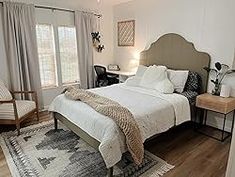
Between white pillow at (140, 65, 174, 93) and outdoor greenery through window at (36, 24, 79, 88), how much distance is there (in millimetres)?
1924

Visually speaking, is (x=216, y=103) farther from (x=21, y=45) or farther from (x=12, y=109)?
(x=21, y=45)

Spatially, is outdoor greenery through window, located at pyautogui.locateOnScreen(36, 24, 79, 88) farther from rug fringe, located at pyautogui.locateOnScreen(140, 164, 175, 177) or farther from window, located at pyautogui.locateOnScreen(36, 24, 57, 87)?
rug fringe, located at pyautogui.locateOnScreen(140, 164, 175, 177)

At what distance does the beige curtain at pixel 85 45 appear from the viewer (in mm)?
4340

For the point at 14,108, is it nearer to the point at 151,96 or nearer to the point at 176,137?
the point at 151,96

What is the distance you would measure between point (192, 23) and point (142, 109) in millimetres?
2064

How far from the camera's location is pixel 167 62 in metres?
3.82

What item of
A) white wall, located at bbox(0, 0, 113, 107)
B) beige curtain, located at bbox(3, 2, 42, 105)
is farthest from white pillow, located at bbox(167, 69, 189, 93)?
beige curtain, located at bbox(3, 2, 42, 105)

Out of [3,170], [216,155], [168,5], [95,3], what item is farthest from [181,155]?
[95,3]

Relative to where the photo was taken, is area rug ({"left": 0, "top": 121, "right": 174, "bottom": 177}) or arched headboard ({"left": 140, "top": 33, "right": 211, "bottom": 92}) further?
arched headboard ({"left": 140, "top": 33, "right": 211, "bottom": 92})

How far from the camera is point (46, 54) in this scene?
161 inches

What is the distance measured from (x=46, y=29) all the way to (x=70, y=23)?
1.87 ft

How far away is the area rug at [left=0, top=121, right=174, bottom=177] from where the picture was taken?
7.06ft

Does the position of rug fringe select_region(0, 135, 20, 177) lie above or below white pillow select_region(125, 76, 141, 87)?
below

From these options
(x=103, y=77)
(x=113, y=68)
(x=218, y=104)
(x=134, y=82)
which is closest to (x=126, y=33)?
(x=113, y=68)
